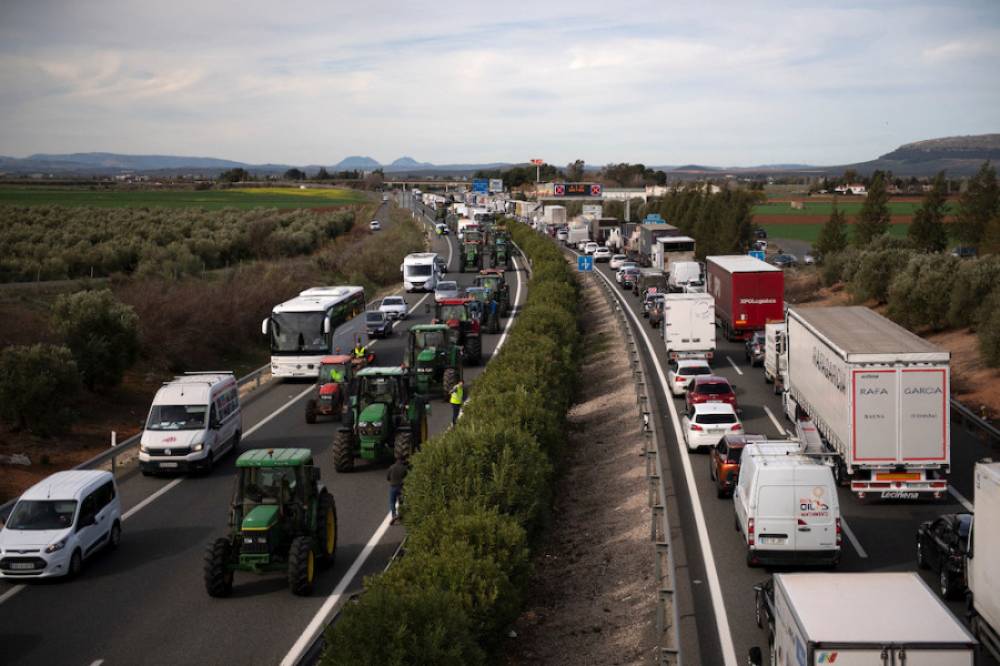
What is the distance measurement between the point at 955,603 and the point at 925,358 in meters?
6.50

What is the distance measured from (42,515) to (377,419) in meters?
7.89

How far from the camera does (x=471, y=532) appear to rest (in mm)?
13945

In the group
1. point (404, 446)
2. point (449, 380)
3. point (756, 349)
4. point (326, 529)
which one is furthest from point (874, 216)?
point (326, 529)

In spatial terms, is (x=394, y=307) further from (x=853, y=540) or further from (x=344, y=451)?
(x=853, y=540)

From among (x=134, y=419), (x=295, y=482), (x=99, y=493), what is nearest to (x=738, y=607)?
(x=295, y=482)

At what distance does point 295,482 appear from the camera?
52.9 feet

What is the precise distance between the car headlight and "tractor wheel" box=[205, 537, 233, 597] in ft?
10.3

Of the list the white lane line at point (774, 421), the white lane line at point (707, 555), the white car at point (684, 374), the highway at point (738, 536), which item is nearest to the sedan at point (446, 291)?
the white lane line at point (707, 555)

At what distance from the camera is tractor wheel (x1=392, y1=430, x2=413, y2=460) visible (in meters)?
22.2

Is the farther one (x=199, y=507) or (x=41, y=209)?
(x=41, y=209)

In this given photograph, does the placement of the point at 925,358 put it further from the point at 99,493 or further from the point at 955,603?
the point at 99,493

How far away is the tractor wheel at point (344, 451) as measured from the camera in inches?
917

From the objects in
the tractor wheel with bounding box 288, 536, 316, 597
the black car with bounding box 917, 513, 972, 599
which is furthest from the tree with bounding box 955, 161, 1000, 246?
the tractor wheel with bounding box 288, 536, 316, 597

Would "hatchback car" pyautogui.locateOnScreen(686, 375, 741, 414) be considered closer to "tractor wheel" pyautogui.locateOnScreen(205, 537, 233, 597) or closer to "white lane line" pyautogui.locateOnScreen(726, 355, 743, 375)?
"white lane line" pyautogui.locateOnScreen(726, 355, 743, 375)
